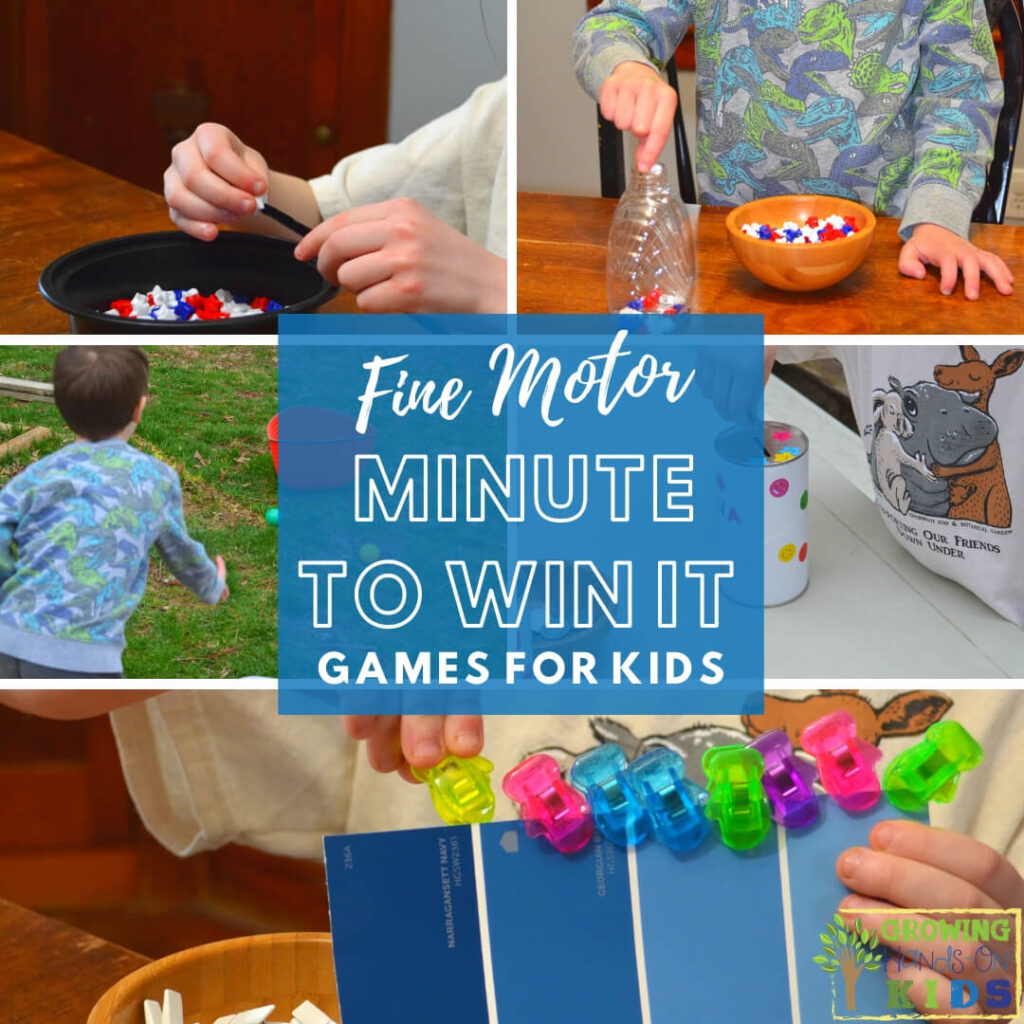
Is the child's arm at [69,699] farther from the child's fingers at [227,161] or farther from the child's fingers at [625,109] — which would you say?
the child's fingers at [625,109]

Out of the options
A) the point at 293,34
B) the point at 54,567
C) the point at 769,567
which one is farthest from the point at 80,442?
the point at 293,34

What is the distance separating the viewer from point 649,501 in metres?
0.64

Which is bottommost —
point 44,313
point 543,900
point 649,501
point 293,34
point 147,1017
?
point 147,1017

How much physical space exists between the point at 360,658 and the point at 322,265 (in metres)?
0.20

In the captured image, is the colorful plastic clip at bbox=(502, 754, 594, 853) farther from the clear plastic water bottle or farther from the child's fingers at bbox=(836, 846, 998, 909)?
the clear plastic water bottle

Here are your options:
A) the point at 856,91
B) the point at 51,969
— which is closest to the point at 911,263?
the point at 856,91

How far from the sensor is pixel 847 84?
71 centimetres

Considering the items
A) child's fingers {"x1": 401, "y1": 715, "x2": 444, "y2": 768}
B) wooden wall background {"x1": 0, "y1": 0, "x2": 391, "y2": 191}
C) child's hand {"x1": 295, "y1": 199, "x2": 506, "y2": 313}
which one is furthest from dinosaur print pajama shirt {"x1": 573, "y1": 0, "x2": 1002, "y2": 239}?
wooden wall background {"x1": 0, "y1": 0, "x2": 391, "y2": 191}

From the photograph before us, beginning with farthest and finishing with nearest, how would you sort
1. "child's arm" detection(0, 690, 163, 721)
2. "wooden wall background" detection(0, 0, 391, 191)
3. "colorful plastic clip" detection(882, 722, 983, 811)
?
"wooden wall background" detection(0, 0, 391, 191)
"child's arm" detection(0, 690, 163, 721)
"colorful plastic clip" detection(882, 722, 983, 811)

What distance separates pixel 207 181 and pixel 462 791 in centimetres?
38

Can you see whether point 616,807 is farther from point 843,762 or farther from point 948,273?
point 948,273

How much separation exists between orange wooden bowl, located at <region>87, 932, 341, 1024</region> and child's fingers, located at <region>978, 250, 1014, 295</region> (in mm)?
518

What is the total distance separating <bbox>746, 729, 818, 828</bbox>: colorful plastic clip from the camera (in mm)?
385

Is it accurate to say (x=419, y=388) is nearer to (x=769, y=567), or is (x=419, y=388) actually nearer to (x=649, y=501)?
(x=649, y=501)
